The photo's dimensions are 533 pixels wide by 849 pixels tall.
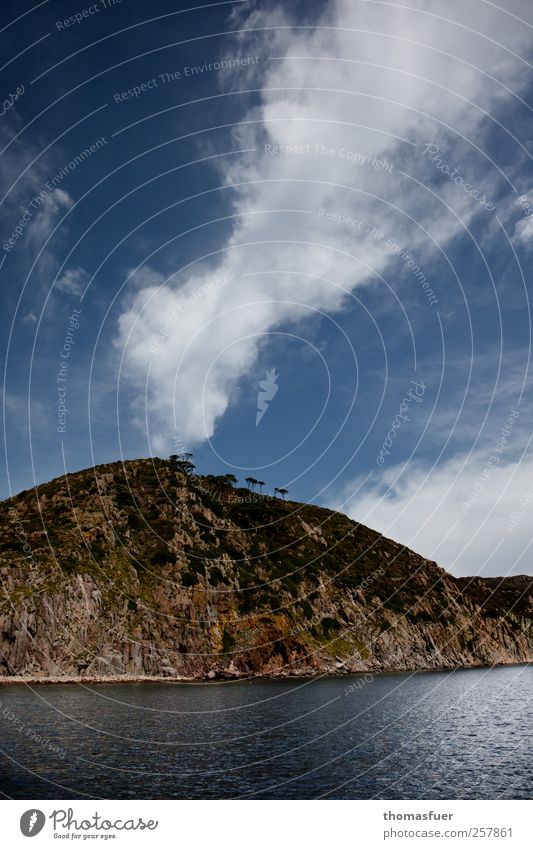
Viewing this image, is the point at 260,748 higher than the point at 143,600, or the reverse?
the point at 143,600

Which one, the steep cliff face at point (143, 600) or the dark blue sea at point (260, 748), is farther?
the steep cliff face at point (143, 600)

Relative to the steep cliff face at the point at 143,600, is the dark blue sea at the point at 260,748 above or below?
below

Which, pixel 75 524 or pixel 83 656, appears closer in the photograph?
pixel 83 656

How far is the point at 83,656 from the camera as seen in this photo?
134750 mm

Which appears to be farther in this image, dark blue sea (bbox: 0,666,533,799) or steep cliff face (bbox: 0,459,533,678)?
steep cliff face (bbox: 0,459,533,678)

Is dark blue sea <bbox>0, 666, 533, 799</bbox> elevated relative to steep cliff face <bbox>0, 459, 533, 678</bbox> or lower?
lower

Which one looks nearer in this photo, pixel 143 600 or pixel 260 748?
pixel 260 748

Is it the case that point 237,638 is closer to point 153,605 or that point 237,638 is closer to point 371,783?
point 153,605

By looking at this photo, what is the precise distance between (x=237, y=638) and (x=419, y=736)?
109 m
